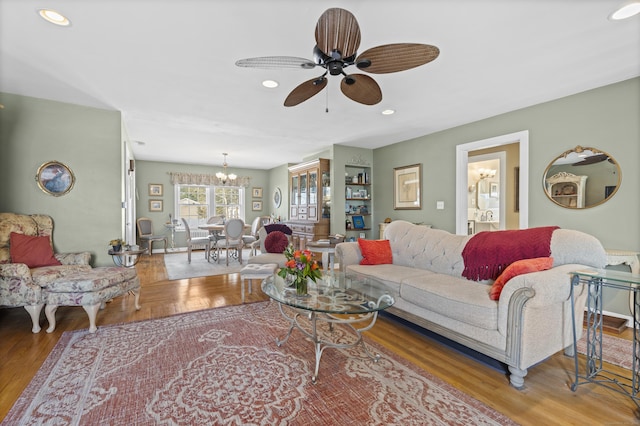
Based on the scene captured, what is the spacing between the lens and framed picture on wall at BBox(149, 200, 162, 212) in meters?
7.95

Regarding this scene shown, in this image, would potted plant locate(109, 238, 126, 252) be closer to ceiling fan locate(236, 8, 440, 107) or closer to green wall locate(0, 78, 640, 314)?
green wall locate(0, 78, 640, 314)

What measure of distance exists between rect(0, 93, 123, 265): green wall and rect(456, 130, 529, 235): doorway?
509cm

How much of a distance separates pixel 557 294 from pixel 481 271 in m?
0.72

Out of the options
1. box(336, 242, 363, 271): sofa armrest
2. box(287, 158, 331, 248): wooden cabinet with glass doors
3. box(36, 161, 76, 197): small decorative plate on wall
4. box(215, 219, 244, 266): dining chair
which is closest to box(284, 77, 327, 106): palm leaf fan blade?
box(336, 242, 363, 271): sofa armrest

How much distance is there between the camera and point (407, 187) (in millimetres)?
5523

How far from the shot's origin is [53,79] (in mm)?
2957

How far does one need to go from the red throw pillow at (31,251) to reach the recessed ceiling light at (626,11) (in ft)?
18.4

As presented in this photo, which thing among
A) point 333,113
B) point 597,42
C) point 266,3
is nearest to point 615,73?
point 597,42

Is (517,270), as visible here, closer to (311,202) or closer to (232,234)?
(311,202)

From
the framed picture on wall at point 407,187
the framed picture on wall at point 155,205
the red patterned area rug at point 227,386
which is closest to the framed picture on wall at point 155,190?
the framed picture on wall at point 155,205

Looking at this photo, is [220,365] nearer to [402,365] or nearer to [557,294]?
[402,365]

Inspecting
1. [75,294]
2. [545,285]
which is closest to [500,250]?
[545,285]

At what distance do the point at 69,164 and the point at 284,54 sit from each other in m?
3.24

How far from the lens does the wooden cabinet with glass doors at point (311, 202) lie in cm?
607
